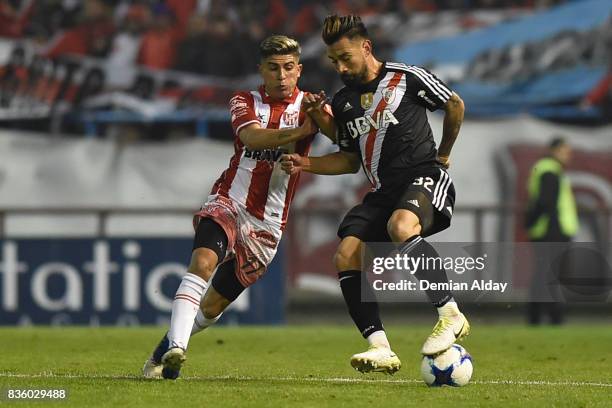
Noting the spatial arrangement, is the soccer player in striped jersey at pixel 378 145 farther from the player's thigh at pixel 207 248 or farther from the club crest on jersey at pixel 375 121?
the player's thigh at pixel 207 248

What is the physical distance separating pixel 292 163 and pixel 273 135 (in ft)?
0.66

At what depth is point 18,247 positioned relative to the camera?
14039mm

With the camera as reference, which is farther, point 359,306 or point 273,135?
point 359,306

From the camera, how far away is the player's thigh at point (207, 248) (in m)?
7.40

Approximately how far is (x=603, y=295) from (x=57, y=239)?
6365mm

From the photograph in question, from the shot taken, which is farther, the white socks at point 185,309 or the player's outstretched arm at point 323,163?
the player's outstretched arm at point 323,163

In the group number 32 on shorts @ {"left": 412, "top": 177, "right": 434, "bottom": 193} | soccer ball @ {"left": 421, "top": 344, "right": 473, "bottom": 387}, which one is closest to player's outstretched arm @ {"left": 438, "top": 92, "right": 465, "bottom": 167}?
number 32 on shorts @ {"left": 412, "top": 177, "right": 434, "bottom": 193}

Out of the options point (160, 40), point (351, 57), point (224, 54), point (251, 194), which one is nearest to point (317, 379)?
point (251, 194)

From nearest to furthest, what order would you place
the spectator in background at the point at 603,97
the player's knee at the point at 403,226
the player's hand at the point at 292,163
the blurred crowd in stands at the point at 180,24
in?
the player's knee at the point at 403,226
the player's hand at the point at 292,163
the spectator in background at the point at 603,97
the blurred crowd in stands at the point at 180,24

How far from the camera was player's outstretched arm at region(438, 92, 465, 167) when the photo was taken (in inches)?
303

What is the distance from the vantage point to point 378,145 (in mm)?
7629

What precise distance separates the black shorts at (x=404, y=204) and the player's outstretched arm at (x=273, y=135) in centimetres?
58

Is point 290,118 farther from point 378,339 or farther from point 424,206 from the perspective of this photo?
point 378,339

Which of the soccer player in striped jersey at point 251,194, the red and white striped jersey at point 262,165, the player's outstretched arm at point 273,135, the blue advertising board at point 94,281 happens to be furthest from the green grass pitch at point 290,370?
the player's outstretched arm at point 273,135
